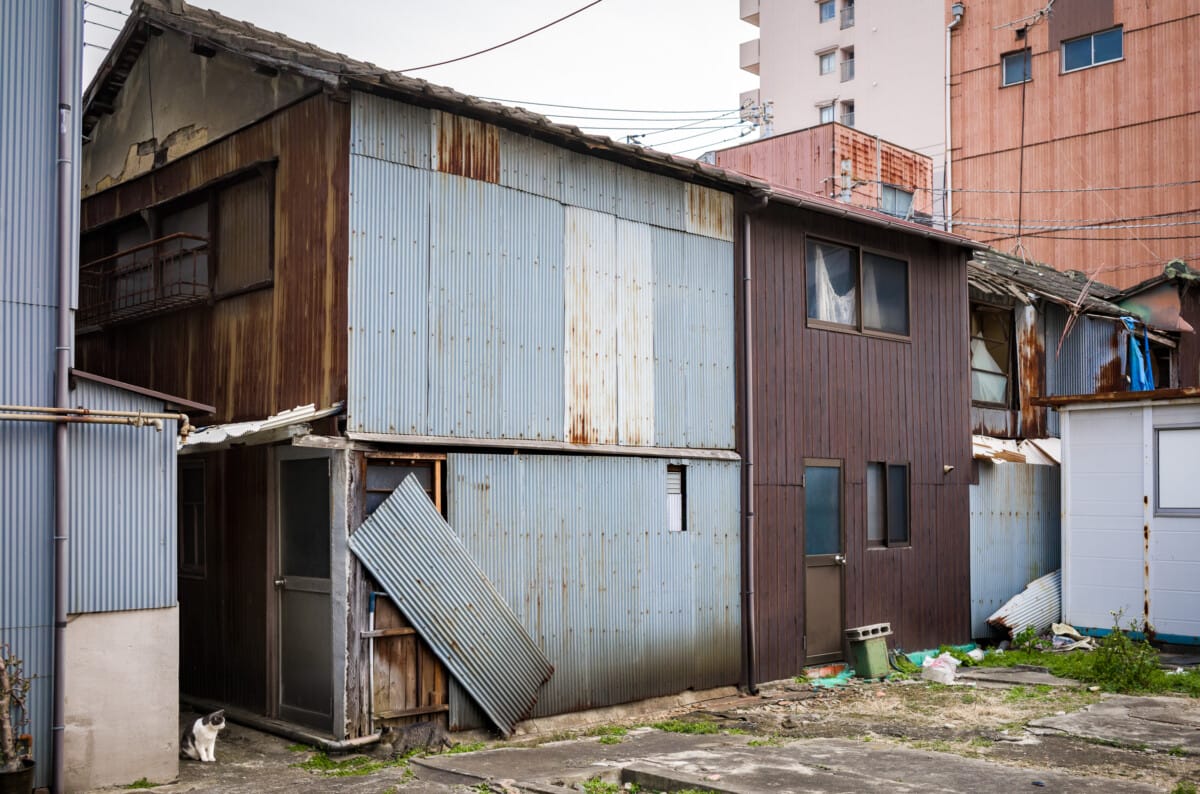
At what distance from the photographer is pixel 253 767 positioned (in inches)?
336

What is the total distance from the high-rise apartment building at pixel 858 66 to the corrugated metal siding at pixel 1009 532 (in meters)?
16.3

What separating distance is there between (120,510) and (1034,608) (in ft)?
37.9

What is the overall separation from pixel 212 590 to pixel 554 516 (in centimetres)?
348

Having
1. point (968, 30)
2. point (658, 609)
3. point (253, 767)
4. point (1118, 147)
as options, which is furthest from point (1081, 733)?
point (968, 30)

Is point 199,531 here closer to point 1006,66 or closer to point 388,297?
point 388,297

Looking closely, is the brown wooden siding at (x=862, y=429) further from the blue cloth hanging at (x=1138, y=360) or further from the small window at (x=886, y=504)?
the blue cloth hanging at (x=1138, y=360)

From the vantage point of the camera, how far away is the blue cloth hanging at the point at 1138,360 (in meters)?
17.5

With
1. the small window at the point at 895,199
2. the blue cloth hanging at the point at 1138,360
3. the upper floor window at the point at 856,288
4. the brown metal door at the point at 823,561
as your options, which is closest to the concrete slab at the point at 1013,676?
the brown metal door at the point at 823,561

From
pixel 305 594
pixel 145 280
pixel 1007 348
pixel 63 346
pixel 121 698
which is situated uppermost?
pixel 145 280

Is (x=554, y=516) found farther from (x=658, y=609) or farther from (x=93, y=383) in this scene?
(x=93, y=383)

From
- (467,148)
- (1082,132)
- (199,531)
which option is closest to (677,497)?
(467,148)

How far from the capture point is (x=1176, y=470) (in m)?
13.7

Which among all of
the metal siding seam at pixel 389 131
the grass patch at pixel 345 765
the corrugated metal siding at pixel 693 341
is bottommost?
the grass patch at pixel 345 765

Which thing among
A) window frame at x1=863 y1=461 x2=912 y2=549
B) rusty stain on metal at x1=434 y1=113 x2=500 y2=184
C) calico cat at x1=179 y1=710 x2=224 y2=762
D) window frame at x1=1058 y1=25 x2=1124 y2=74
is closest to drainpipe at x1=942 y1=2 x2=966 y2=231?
window frame at x1=1058 y1=25 x2=1124 y2=74
